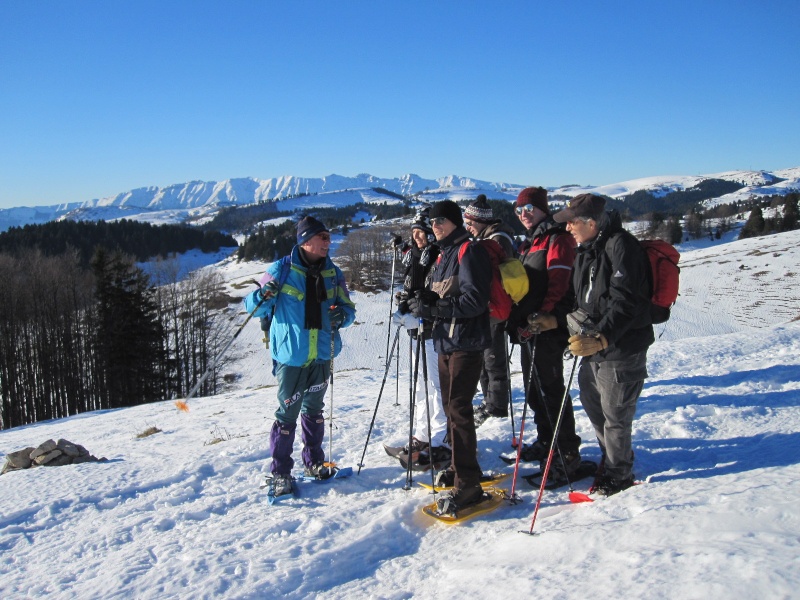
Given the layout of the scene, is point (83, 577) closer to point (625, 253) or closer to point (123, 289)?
point (625, 253)

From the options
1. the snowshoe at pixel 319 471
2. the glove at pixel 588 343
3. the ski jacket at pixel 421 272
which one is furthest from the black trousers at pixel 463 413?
the snowshoe at pixel 319 471

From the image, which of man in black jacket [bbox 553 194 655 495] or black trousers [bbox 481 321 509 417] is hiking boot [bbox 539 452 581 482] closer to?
Result: man in black jacket [bbox 553 194 655 495]

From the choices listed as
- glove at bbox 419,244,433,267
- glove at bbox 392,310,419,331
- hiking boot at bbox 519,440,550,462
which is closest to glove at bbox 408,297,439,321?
glove at bbox 392,310,419,331

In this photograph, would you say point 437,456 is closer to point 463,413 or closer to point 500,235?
point 463,413

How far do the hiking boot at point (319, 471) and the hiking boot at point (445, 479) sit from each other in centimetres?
117

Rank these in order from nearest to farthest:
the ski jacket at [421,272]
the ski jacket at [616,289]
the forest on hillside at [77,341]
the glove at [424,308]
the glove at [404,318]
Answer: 1. the ski jacket at [616,289]
2. the glove at [424,308]
3. the glove at [404,318]
4. the ski jacket at [421,272]
5. the forest on hillside at [77,341]

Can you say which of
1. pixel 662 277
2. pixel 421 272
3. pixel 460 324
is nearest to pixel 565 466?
pixel 460 324

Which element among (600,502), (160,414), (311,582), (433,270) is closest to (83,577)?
(311,582)

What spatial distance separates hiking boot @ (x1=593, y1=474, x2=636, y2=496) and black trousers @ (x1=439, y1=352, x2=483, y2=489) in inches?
41.7

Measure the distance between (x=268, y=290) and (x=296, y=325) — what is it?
44cm

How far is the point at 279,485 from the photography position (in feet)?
16.1

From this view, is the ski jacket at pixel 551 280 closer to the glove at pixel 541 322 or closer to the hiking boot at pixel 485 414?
the glove at pixel 541 322

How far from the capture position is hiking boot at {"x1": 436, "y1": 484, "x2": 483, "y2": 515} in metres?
4.11

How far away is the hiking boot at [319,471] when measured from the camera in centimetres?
516
